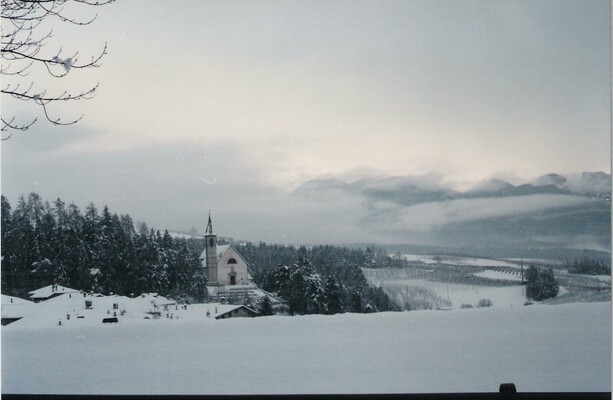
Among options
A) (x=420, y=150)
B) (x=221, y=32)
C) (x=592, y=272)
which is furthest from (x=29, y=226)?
(x=592, y=272)

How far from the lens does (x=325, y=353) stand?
13.8ft

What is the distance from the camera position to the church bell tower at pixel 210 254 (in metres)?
4.35

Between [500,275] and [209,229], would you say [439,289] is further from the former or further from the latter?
[209,229]

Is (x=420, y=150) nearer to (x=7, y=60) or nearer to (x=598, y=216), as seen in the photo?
(x=598, y=216)

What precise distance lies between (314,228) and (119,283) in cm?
141

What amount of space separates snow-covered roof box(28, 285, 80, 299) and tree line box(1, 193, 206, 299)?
0.03 m

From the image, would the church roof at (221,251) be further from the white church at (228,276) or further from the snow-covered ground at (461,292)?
the snow-covered ground at (461,292)

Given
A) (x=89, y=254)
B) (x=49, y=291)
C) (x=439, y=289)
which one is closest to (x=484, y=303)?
(x=439, y=289)

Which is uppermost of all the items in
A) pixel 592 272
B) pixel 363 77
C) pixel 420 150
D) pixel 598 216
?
pixel 363 77

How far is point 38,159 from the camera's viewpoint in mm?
4332

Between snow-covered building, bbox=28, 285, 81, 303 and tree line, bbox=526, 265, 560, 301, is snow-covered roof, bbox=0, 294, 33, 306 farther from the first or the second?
tree line, bbox=526, 265, 560, 301

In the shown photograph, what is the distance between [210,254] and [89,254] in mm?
859

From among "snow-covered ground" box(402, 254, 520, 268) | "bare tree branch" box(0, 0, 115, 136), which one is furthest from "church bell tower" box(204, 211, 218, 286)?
"snow-covered ground" box(402, 254, 520, 268)

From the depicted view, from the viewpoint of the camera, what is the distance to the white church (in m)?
4.40
